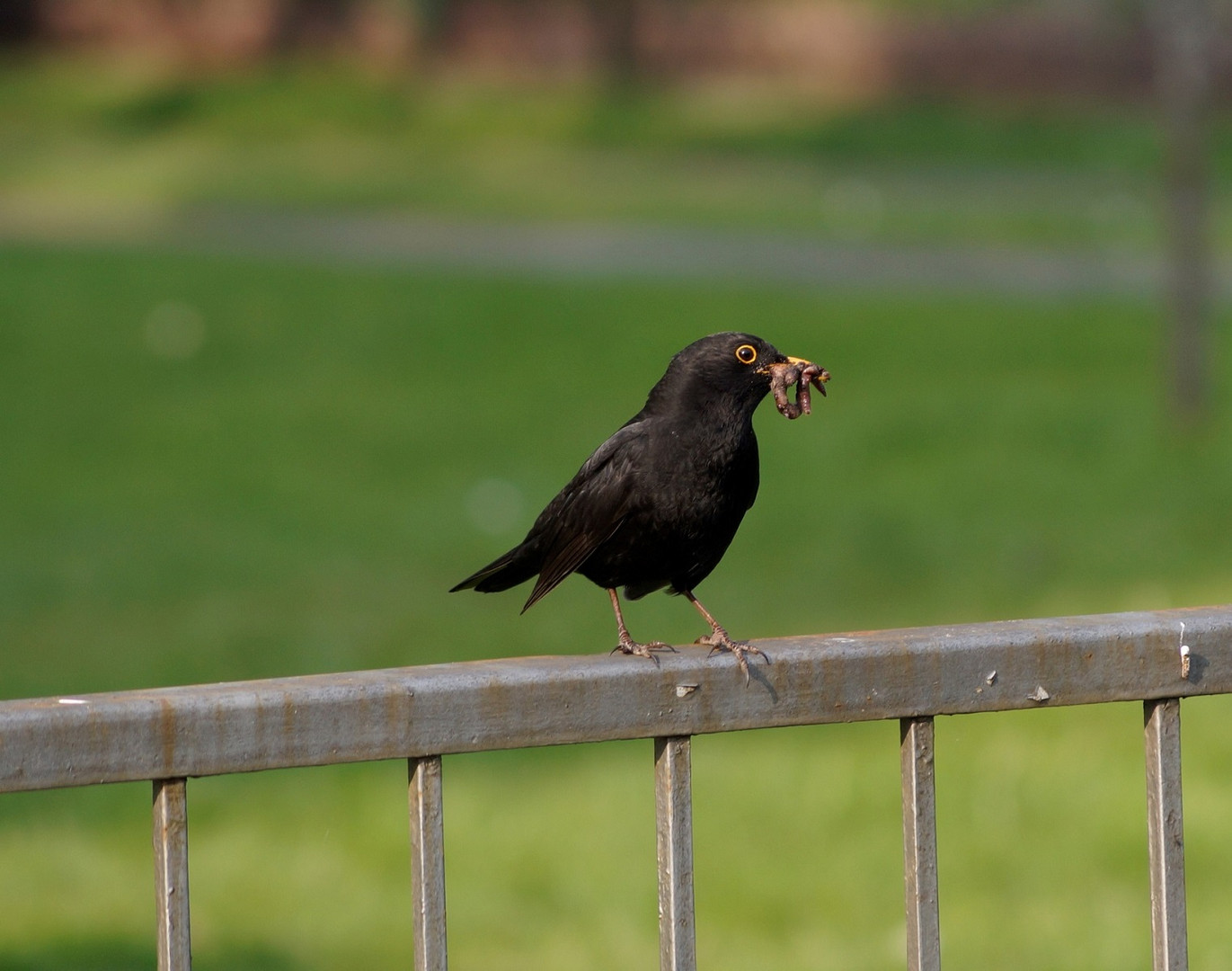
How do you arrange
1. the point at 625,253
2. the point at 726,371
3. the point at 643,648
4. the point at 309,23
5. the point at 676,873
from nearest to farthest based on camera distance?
the point at 676,873, the point at 643,648, the point at 726,371, the point at 625,253, the point at 309,23

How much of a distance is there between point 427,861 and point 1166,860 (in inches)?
35.7

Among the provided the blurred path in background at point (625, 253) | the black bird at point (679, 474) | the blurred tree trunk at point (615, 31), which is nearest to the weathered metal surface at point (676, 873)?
the black bird at point (679, 474)

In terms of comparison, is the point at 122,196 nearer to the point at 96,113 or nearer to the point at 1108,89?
the point at 96,113

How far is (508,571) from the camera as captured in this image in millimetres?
3484

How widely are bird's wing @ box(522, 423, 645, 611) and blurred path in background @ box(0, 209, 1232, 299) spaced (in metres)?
14.4

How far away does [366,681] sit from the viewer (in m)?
2.11

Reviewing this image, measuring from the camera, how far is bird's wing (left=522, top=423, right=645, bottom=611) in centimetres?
325

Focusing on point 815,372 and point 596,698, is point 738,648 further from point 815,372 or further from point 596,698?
point 815,372

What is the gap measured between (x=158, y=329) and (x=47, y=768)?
14.4 meters

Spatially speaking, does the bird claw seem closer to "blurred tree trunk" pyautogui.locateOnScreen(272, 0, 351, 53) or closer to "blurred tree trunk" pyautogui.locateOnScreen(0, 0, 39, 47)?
"blurred tree trunk" pyautogui.locateOnScreen(272, 0, 351, 53)

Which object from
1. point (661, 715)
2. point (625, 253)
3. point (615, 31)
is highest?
point (615, 31)

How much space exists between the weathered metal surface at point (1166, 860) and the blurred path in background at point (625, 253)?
15.4m

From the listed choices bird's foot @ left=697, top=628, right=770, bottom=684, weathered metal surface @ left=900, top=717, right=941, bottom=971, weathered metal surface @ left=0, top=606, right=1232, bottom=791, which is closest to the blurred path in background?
bird's foot @ left=697, top=628, right=770, bottom=684

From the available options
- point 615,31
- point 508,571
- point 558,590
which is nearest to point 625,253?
point 558,590
